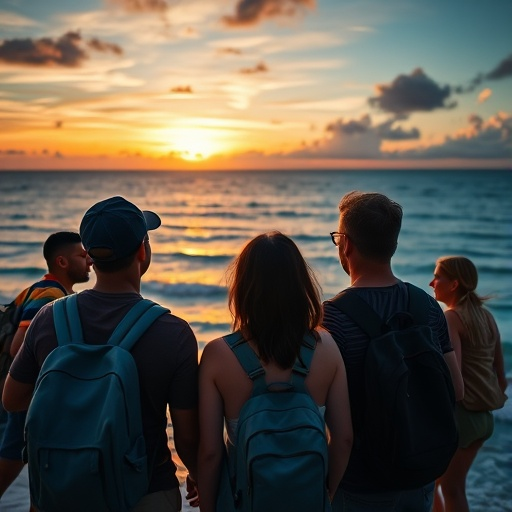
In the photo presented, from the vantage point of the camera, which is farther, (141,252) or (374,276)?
(374,276)

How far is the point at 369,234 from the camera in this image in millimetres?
2414

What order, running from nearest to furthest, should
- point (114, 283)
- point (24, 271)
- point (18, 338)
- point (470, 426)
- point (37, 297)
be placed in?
point (114, 283)
point (18, 338)
point (37, 297)
point (470, 426)
point (24, 271)

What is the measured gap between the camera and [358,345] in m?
2.31

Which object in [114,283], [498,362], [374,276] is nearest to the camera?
[114,283]

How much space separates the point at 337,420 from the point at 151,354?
0.73m

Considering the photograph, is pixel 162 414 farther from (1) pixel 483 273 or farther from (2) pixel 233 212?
(2) pixel 233 212

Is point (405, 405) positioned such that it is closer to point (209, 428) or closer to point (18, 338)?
point (209, 428)

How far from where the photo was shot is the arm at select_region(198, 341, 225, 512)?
6.91ft

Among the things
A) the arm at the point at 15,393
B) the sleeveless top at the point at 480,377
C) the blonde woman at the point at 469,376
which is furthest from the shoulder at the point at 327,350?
the sleeveless top at the point at 480,377

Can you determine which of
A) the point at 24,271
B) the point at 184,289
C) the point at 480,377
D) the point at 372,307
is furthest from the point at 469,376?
the point at 24,271

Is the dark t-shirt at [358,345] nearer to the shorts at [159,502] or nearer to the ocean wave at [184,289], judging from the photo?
the shorts at [159,502]

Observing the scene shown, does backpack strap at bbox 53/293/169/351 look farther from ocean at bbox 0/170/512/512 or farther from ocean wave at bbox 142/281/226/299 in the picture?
ocean wave at bbox 142/281/226/299

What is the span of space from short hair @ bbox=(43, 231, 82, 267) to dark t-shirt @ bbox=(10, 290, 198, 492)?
143 cm

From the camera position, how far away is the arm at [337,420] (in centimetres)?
218
